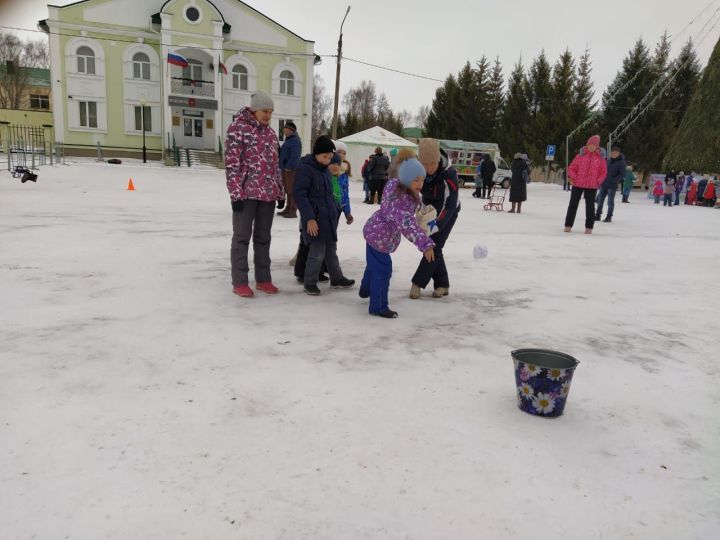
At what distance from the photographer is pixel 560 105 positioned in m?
40.8

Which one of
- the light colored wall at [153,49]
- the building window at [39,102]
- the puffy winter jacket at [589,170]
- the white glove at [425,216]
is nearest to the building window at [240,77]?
the light colored wall at [153,49]

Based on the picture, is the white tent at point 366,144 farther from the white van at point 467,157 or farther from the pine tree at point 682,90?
the pine tree at point 682,90

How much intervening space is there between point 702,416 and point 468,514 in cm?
175

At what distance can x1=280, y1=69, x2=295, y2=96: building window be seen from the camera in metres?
36.8

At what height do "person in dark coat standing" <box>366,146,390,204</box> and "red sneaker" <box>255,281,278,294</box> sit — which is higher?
"person in dark coat standing" <box>366,146,390,204</box>

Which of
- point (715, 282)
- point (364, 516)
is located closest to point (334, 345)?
point (364, 516)

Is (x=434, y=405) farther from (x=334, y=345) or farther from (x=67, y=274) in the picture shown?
(x=67, y=274)

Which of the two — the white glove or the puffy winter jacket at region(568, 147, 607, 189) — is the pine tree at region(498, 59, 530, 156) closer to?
the puffy winter jacket at region(568, 147, 607, 189)

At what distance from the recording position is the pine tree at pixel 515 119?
4341 centimetres

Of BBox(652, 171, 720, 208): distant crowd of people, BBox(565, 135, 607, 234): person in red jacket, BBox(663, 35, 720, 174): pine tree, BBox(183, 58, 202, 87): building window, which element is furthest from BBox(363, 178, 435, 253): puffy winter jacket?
A: BBox(183, 58, 202, 87): building window

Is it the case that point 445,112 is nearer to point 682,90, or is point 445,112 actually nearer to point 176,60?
point 682,90

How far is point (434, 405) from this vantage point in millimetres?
2984

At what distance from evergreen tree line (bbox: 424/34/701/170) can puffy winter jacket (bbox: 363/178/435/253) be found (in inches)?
1151

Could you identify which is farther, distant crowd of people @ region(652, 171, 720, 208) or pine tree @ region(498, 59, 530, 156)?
pine tree @ region(498, 59, 530, 156)
